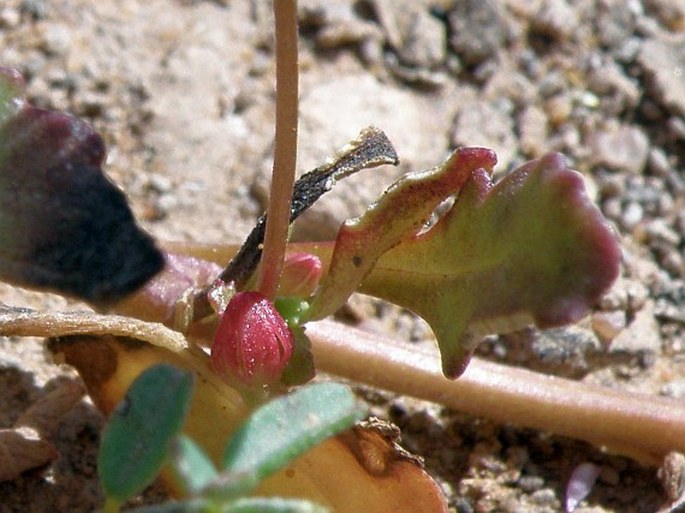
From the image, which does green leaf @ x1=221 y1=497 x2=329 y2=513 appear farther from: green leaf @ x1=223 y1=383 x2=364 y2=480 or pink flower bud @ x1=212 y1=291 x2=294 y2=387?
Answer: pink flower bud @ x1=212 y1=291 x2=294 y2=387

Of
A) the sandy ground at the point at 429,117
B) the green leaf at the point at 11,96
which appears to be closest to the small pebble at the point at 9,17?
the sandy ground at the point at 429,117

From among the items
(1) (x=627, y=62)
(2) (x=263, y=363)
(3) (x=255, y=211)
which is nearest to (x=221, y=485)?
(2) (x=263, y=363)

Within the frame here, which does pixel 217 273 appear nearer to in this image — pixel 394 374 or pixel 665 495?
pixel 394 374

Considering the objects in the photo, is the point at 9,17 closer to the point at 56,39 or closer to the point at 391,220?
the point at 56,39

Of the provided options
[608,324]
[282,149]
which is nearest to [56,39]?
[282,149]

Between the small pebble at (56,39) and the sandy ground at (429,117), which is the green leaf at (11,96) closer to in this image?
the sandy ground at (429,117)
